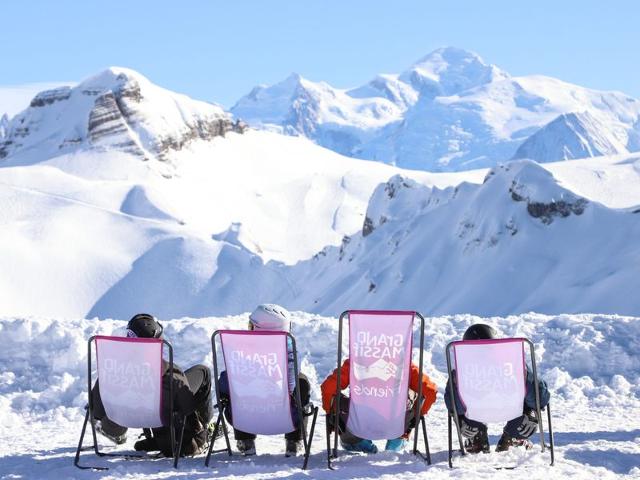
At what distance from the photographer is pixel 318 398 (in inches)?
447

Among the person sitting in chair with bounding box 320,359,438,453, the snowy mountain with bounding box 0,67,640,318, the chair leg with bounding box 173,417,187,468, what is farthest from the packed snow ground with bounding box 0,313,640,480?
the snowy mountain with bounding box 0,67,640,318

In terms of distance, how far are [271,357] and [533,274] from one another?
895 inches

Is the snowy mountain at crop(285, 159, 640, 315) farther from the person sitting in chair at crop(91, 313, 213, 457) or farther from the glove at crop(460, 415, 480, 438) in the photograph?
the person sitting in chair at crop(91, 313, 213, 457)

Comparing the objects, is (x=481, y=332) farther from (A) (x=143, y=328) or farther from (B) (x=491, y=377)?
(A) (x=143, y=328)

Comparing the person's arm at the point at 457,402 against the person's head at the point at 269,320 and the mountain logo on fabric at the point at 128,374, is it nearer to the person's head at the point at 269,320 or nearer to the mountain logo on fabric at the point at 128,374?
the person's head at the point at 269,320

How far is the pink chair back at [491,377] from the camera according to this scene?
6.85 metres

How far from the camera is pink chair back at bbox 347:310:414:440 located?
22.4ft

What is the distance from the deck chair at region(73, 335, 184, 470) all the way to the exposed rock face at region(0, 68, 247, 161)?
289ft

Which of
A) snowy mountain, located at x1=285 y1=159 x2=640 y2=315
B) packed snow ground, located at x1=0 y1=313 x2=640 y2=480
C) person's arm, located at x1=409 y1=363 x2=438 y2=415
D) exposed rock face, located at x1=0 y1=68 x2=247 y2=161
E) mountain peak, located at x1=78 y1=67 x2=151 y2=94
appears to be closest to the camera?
packed snow ground, located at x1=0 y1=313 x2=640 y2=480

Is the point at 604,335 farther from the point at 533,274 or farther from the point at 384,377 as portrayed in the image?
the point at 533,274

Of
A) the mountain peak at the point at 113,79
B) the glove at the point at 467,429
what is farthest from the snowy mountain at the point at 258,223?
the glove at the point at 467,429

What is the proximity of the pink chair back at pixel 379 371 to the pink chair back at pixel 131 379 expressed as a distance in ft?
5.32

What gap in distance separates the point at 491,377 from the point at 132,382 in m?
2.96

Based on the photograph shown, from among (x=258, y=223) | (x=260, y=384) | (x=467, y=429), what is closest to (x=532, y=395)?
(x=467, y=429)
